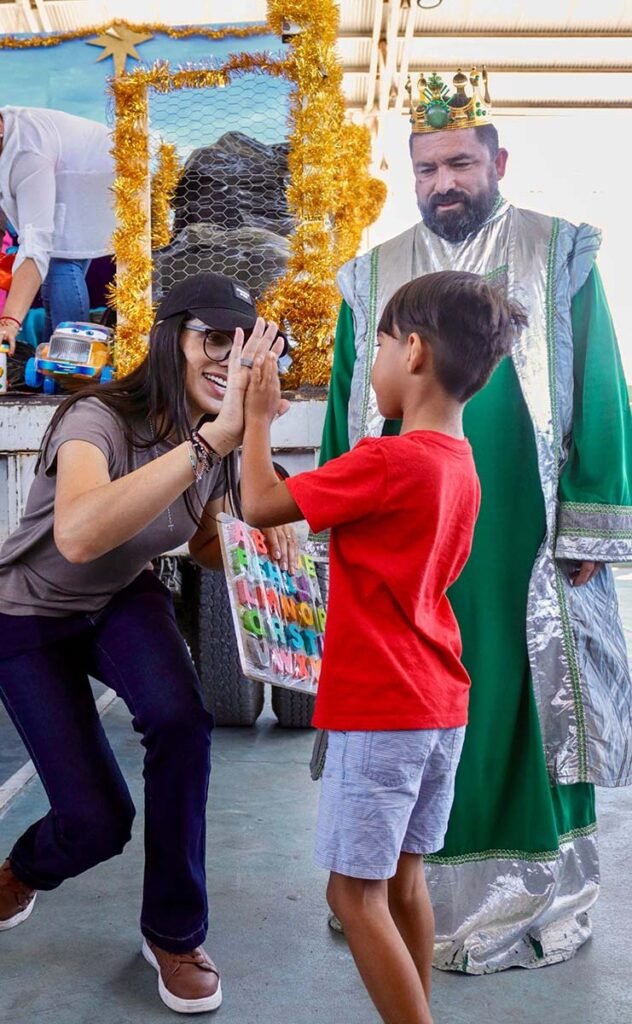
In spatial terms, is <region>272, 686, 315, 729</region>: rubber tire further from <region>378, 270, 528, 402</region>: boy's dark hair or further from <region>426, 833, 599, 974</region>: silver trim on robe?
<region>378, 270, 528, 402</region>: boy's dark hair

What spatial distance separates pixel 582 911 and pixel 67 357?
2328 mm

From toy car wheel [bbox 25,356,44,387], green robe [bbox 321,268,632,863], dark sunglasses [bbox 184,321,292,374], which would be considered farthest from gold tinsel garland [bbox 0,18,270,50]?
dark sunglasses [bbox 184,321,292,374]

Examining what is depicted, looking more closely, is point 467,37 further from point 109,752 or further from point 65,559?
point 109,752

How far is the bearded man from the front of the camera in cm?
231

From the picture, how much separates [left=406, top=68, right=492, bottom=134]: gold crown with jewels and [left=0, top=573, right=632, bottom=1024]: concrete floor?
5.87 ft

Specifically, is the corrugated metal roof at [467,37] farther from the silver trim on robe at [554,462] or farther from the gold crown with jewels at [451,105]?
the silver trim on robe at [554,462]

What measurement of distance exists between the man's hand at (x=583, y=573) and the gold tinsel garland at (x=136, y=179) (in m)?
1.82

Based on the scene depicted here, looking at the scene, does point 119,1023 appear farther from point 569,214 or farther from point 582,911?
point 569,214

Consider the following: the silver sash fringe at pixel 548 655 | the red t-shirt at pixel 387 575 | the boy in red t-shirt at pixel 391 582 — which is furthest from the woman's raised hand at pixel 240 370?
the silver sash fringe at pixel 548 655

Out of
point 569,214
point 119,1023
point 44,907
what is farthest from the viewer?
point 569,214

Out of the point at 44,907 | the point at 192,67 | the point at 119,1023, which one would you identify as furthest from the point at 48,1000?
the point at 192,67

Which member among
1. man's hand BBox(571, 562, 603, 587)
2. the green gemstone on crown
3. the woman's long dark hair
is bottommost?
man's hand BBox(571, 562, 603, 587)

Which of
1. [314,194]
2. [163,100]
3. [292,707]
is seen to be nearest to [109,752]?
[292,707]

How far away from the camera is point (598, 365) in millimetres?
2318
